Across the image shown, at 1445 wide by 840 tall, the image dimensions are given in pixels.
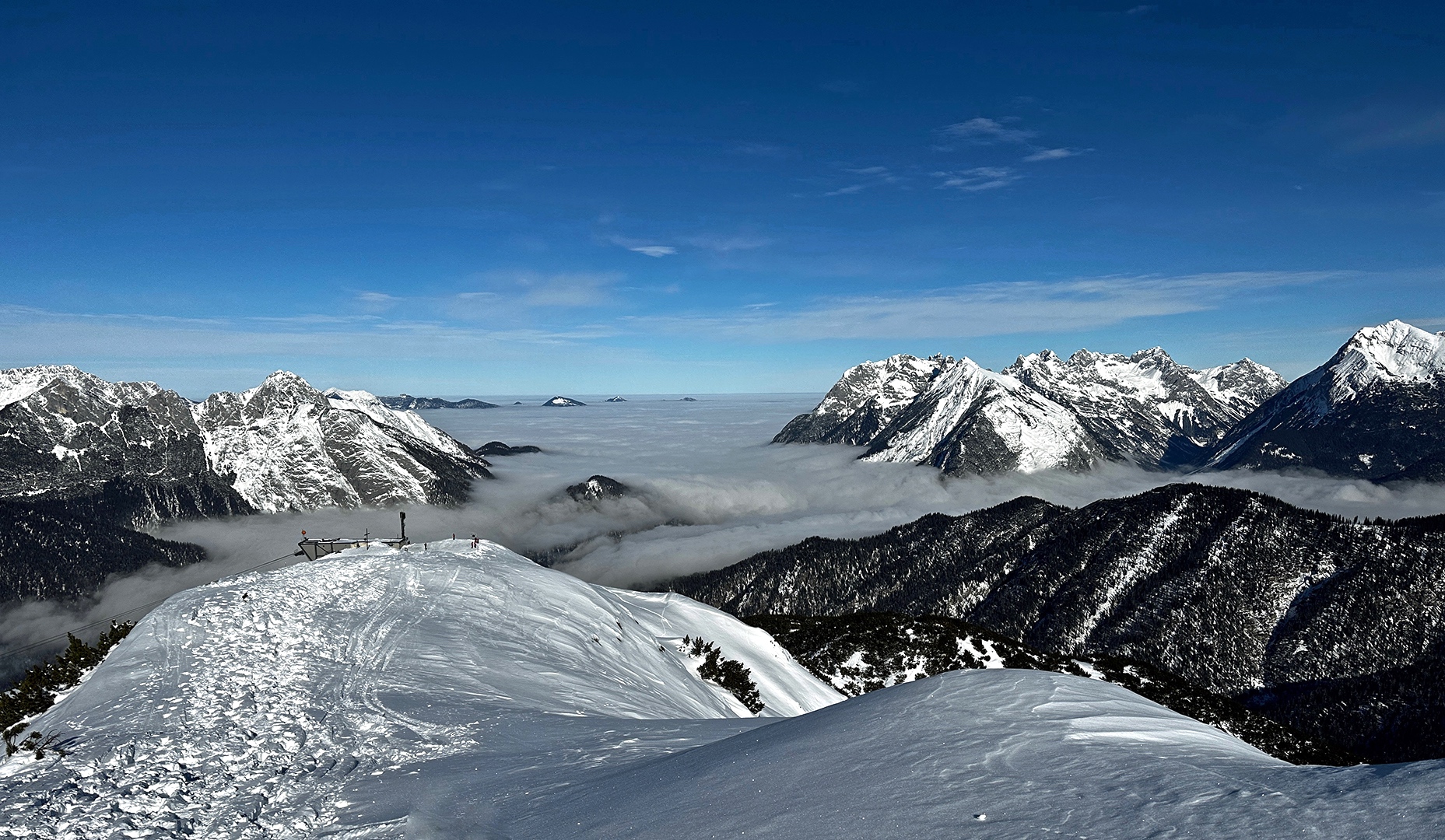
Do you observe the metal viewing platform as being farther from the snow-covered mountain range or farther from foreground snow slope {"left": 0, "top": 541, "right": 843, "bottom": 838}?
the snow-covered mountain range

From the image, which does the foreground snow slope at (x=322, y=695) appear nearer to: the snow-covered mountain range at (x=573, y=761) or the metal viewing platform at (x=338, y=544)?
the snow-covered mountain range at (x=573, y=761)

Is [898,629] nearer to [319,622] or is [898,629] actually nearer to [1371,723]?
[319,622]

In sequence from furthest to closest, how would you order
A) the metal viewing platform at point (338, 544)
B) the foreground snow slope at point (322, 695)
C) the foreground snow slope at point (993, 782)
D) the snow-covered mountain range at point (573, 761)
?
the metal viewing platform at point (338, 544), the foreground snow slope at point (322, 695), the snow-covered mountain range at point (573, 761), the foreground snow slope at point (993, 782)

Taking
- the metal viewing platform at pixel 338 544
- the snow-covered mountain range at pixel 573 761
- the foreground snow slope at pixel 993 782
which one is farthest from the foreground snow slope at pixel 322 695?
the metal viewing platform at pixel 338 544

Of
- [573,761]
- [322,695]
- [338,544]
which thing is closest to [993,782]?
[573,761]

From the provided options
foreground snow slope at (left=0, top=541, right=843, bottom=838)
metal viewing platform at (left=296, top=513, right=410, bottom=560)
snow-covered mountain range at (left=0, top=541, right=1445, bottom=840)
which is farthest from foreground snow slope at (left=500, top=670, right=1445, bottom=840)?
metal viewing platform at (left=296, top=513, right=410, bottom=560)

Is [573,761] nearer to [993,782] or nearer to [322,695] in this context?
[993,782]
